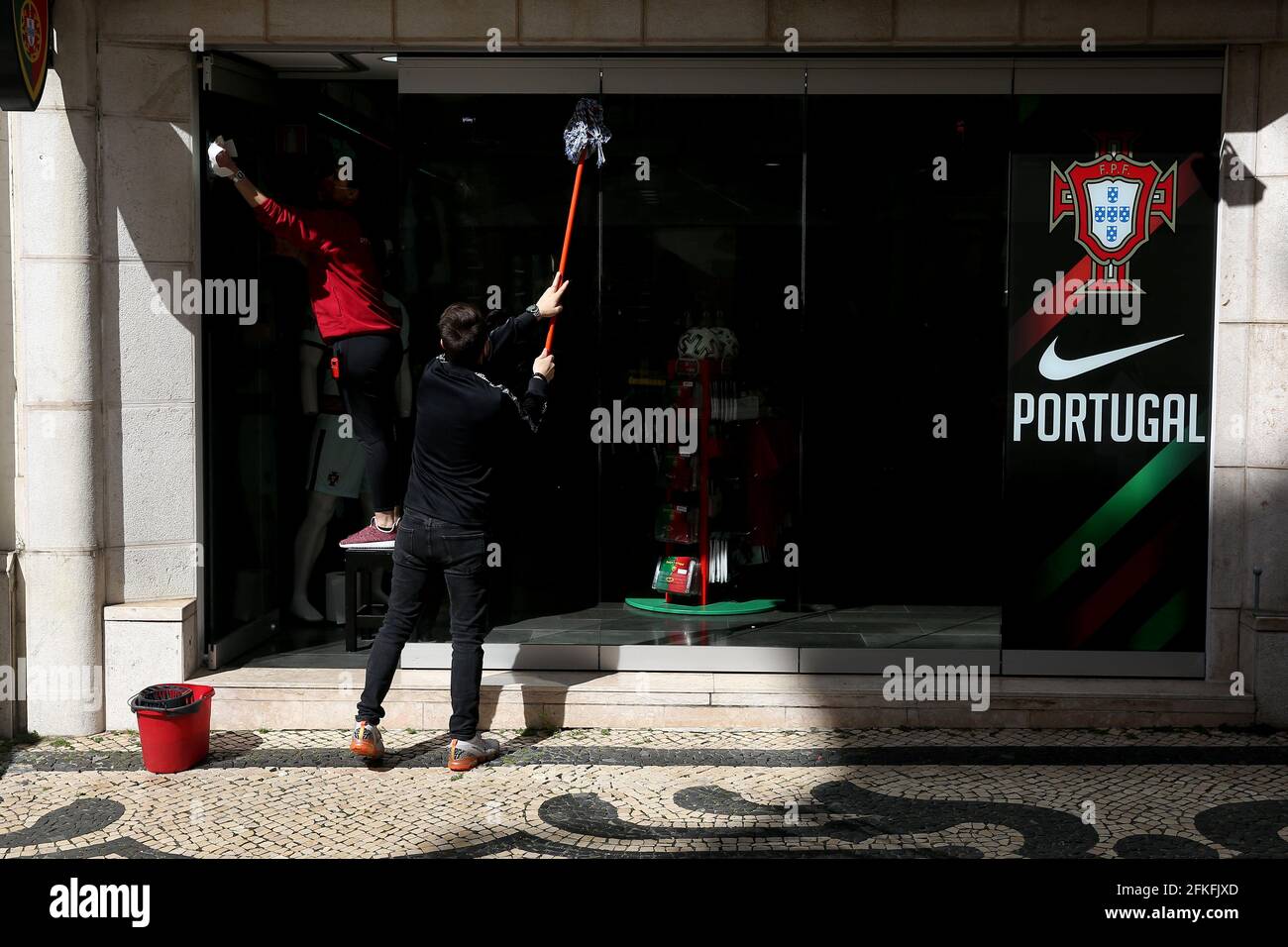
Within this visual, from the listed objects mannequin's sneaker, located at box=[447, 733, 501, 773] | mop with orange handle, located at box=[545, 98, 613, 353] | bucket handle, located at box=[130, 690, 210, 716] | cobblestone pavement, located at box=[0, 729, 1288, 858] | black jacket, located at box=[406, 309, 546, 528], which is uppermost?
mop with orange handle, located at box=[545, 98, 613, 353]

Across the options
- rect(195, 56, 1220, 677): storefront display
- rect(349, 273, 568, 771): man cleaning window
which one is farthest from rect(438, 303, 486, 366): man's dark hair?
rect(195, 56, 1220, 677): storefront display

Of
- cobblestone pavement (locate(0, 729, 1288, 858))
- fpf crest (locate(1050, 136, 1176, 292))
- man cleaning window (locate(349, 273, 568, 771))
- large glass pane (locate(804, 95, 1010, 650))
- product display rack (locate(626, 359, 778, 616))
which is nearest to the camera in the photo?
cobblestone pavement (locate(0, 729, 1288, 858))

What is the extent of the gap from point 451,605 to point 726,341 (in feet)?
9.09

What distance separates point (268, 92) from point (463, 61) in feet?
3.89

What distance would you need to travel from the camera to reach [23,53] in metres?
5.57

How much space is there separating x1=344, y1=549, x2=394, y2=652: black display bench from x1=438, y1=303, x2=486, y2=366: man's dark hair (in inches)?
46.9

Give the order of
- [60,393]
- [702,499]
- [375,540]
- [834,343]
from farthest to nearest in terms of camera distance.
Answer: [834,343] < [702,499] < [375,540] < [60,393]

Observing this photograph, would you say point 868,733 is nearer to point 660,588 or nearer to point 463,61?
point 660,588

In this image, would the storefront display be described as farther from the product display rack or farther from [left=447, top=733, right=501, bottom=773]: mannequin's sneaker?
[left=447, top=733, right=501, bottom=773]: mannequin's sneaker

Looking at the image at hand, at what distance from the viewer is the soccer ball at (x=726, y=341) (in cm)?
795

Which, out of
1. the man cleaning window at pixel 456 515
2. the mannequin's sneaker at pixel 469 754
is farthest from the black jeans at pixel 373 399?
the mannequin's sneaker at pixel 469 754

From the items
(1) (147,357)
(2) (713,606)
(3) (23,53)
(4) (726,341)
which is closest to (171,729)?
(1) (147,357)

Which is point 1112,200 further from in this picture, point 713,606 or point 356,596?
point 356,596

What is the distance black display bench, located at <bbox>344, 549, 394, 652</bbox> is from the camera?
6906 mm
